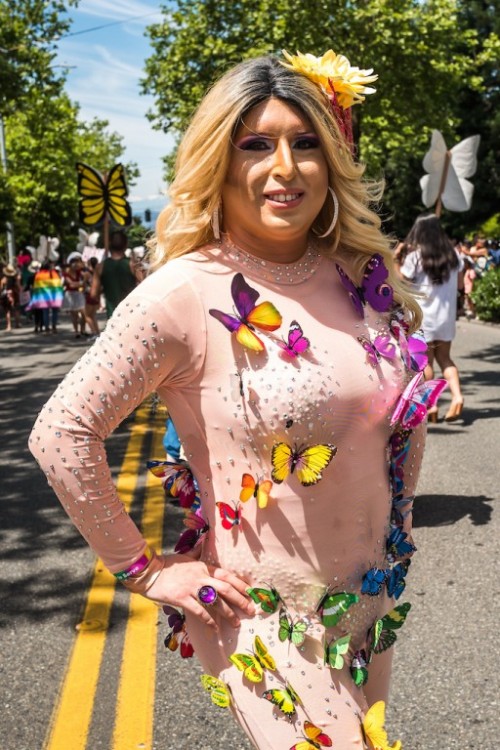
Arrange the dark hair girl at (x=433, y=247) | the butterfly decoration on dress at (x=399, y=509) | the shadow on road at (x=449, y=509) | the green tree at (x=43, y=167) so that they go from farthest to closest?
1. the green tree at (x=43, y=167)
2. the dark hair girl at (x=433, y=247)
3. the shadow on road at (x=449, y=509)
4. the butterfly decoration on dress at (x=399, y=509)

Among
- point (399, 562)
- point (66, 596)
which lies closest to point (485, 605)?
point (66, 596)

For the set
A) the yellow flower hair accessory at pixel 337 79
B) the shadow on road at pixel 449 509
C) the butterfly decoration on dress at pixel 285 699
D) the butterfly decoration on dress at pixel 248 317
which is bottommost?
the shadow on road at pixel 449 509

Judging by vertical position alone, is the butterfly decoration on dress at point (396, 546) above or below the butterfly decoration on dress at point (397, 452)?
below

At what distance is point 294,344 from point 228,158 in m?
0.39

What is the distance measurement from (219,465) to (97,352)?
317mm

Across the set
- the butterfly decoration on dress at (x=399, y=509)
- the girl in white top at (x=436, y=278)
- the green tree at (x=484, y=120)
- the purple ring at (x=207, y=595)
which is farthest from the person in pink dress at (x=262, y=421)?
the green tree at (x=484, y=120)

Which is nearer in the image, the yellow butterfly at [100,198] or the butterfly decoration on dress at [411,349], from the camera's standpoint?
the butterfly decoration on dress at [411,349]

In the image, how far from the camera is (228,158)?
74.4 inches

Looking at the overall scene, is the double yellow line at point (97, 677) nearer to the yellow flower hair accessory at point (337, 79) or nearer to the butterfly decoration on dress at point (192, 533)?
the butterfly decoration on dress at point (192, 533)

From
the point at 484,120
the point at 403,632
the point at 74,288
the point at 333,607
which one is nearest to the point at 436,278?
the point at 403,632

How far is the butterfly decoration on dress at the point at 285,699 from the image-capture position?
1799mm

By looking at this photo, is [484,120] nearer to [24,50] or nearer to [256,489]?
[24,50]

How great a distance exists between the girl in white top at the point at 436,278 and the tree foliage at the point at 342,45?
939 cm

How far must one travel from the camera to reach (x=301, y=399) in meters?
1.80
